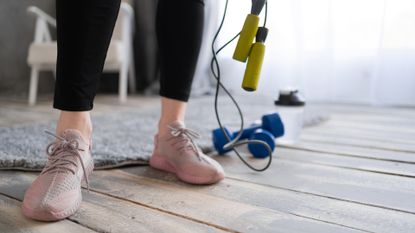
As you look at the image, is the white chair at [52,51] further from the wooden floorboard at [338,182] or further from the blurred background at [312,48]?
the wooden floorboard at [338,182]

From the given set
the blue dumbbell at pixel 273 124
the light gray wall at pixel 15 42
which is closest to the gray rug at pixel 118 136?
the blue dumbbell at pixel 273 124

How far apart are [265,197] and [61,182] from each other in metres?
0.32

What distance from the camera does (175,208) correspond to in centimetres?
56

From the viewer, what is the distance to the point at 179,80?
70 centimetres

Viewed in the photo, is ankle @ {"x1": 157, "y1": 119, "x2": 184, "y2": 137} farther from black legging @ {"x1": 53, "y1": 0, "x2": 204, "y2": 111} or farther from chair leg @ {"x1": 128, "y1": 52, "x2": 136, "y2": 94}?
chair leg @ {"x1": 128, "y1": 52, "x2": 136, "y2": 94}

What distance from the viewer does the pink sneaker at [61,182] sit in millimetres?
507

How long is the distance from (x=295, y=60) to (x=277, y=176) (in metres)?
1.35

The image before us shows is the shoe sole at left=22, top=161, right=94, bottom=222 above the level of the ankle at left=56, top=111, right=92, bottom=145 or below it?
below

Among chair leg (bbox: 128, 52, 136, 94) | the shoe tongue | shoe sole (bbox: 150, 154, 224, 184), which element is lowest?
chair leg (bbox: 128, 52, 136, 94)

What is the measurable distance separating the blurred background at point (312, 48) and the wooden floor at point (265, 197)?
0.89 m

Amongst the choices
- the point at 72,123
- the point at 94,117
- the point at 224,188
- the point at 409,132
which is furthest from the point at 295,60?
the point at 72,123

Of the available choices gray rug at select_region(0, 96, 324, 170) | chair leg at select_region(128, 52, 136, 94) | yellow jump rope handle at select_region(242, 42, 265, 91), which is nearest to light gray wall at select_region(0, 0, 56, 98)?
chair leg at select_region(128, 52, 136, 94)

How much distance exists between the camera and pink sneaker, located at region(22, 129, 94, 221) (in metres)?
0.51

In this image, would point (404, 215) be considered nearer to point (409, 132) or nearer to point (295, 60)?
point (409, 132)
